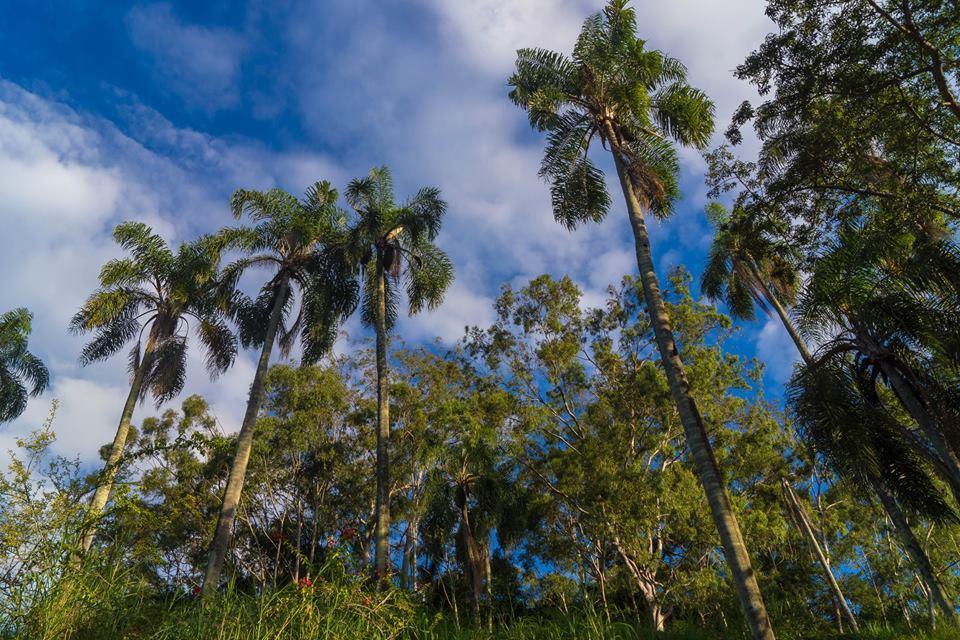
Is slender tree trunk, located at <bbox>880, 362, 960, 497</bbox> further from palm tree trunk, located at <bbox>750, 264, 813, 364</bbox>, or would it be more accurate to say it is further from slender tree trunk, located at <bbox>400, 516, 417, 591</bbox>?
slender tree trunk, located at <bbox>400, 516, 417, 591</bbox>

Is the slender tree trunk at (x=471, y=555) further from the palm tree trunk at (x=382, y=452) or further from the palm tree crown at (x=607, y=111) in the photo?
the palm tree crown at (x=607, y=111)

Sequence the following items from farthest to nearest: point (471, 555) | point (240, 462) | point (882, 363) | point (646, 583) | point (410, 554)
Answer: point (410, 554)
point (471, 555)
point (646, 583)
point (240, 462)
point (882, 363)

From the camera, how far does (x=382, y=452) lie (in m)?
15.4

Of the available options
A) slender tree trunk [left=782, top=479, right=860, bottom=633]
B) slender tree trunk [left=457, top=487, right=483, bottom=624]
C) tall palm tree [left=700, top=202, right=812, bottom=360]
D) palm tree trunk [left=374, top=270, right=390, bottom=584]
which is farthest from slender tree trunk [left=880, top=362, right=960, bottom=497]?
slender tree trunk [left=457, top=487, right=483, bottom=624]

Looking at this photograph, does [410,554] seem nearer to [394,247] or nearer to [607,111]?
[394,247]

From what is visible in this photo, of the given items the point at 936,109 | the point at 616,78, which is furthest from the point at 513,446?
the point at 936,109

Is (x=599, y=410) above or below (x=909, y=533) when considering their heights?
above

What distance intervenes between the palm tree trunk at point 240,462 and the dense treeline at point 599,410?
0.30 feet

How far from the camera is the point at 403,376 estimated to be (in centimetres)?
2434

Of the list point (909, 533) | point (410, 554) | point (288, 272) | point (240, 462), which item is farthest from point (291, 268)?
point (909, 533)

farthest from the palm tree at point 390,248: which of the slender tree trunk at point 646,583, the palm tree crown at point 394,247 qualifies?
the slender tree trunk at point 646,583

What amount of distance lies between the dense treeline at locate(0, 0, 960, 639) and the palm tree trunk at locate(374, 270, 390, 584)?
114mm

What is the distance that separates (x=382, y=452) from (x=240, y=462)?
3.82 meters

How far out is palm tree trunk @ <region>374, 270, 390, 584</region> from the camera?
44.6ft
